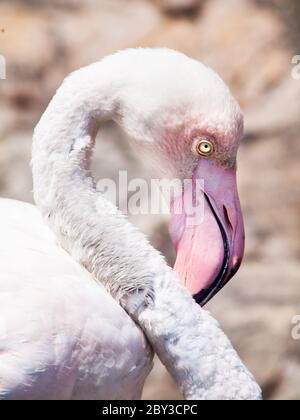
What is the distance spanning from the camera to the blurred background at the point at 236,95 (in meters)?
3.70

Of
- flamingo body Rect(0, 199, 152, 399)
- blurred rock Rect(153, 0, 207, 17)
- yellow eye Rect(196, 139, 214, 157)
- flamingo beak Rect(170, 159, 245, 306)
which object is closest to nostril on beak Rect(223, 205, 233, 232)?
flamingo beak Rect(170, 159, 245, 306)

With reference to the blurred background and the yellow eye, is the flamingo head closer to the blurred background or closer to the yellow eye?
the yellow eye

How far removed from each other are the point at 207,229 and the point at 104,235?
248 mm

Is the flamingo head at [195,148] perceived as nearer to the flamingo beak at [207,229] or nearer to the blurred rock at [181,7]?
the flamingo beak at [207,229]

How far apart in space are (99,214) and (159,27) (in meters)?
Result: 2.35

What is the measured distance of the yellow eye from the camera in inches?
88.0

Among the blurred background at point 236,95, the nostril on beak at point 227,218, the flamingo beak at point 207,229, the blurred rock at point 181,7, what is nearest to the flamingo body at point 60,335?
the flamingo beak at point 207,229

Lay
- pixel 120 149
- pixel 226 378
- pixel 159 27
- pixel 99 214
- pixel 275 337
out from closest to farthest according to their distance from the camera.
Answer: pixel 226 378 < pixel 99 214 < pixel 275 337 < pixel 120 149 < pixel 159 27

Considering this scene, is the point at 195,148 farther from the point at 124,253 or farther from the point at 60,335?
the point at 60,335

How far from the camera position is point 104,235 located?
7.39ft

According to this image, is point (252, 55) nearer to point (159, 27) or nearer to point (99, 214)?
point (159, 27)

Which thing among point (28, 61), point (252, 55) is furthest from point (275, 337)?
point (28, 61)

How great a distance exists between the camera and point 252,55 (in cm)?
437

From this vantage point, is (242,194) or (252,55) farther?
(252,55)
